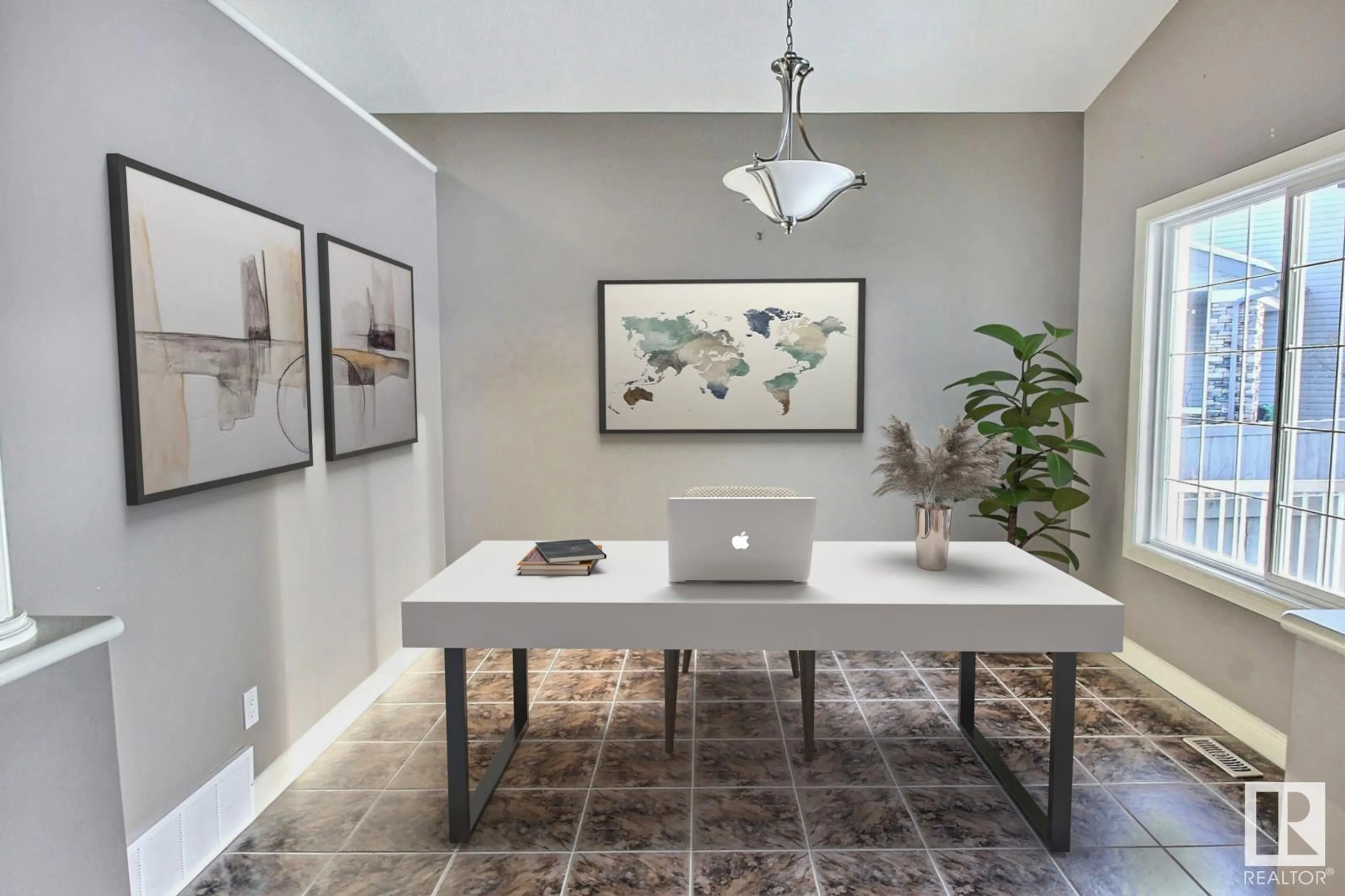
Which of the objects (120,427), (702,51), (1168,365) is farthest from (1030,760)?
(702,51)

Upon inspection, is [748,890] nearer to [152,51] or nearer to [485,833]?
[485,833]

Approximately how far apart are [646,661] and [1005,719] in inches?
67.2

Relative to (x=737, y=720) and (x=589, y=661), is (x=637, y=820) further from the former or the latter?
(x=589, y=661)

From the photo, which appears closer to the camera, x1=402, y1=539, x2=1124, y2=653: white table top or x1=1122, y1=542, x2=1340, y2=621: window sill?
x1=402, y1=539, x2=1124, y2=653: white table top

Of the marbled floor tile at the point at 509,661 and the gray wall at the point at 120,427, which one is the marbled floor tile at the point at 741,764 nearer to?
the marbled floor tile at the point at 509,661

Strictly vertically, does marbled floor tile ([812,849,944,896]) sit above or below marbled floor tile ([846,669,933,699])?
above

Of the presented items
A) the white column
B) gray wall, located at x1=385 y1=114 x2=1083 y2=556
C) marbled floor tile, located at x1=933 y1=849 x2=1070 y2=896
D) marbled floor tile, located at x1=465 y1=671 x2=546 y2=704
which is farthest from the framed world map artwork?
the white column

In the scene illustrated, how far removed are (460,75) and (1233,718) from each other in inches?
180

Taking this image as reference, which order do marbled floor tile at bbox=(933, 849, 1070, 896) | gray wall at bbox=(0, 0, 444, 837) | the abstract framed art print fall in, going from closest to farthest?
gray wall at bbox=(0, 0, 444, 837) < the abstract framed art print < marbled floor tile at bbox=(933, 849, 1070, 896)

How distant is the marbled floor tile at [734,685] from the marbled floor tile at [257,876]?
1.55 metres

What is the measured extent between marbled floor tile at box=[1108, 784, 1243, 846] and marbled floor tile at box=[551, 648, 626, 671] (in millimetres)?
2180

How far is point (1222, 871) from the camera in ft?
6.51

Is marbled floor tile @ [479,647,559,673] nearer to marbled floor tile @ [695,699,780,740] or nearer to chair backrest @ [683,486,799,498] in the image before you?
marbled floor tile @ [695,699,780,740]

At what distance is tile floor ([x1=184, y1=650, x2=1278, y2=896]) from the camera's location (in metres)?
1.97
